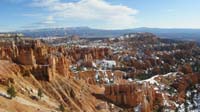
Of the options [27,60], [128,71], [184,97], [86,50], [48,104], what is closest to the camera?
[48,104]

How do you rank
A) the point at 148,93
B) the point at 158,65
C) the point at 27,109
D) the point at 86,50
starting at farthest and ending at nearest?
the point at 86,50 → the point at 158,65 → the point at 148,93 → the point at 27,109

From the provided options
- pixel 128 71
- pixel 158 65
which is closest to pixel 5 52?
pixel 128 71

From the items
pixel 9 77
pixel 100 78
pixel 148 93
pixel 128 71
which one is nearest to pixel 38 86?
pixel 9 77

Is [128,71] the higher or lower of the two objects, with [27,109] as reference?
lower

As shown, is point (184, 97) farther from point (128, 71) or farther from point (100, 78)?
point (128, 71)

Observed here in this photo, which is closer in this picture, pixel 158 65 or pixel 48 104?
pixel 48 104

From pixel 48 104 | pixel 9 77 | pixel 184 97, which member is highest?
pixel 9 77

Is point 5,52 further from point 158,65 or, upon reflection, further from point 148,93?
point 158,65

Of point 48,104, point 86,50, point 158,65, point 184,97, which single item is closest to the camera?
point 48,104

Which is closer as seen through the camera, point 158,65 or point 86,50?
point 158,65
